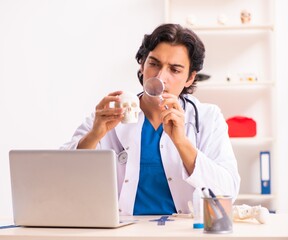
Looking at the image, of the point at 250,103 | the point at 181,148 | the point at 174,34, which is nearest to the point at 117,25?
the point at 250,103

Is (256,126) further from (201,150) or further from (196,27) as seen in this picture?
(201,150)

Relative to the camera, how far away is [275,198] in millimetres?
4375

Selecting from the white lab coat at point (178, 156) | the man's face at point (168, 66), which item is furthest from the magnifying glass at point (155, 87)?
the white lab coat at point (178, 156)

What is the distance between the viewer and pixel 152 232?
6.48ft

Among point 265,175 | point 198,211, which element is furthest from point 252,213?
point 265,175

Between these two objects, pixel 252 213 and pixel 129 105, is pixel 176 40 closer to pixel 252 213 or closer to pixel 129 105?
pixel 129 105

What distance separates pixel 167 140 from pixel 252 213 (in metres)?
0.67

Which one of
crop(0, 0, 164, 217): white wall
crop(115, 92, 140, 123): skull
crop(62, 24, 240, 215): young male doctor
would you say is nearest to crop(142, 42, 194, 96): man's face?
crop(62, 24, 240, 215): young male doctor

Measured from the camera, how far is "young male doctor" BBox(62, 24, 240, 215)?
2.51 metres

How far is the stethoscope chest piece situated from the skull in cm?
32

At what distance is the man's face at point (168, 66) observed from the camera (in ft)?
8.95

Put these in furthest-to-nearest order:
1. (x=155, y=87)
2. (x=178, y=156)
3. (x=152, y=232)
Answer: (x=178, y=156), (x=155, y=87), (x=152, y=232)

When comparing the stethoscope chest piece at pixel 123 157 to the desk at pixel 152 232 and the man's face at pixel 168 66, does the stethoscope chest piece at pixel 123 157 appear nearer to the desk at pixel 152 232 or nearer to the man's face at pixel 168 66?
the man's face at pixel 168 66

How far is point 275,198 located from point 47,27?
6.63 ft
